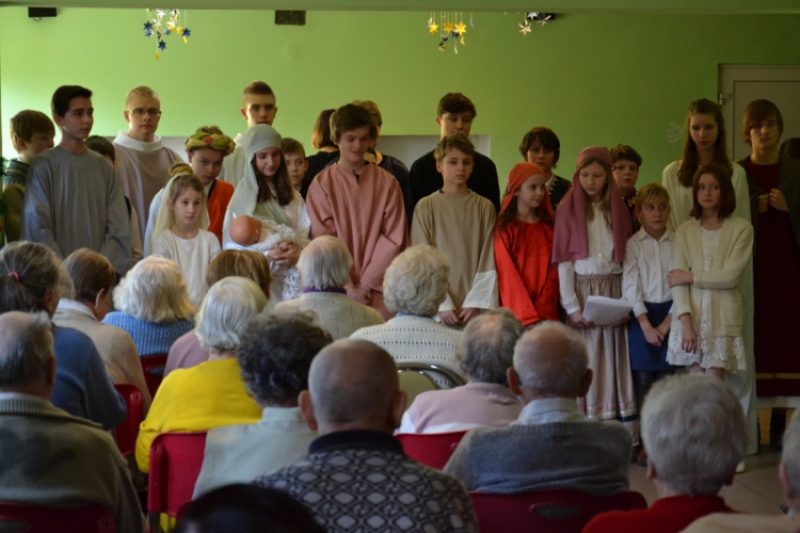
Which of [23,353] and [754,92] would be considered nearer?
[23,353]

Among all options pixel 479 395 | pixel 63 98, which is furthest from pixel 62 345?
pixel 63 98

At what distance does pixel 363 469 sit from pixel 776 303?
4.27m

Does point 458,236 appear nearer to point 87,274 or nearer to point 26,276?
point 87,274

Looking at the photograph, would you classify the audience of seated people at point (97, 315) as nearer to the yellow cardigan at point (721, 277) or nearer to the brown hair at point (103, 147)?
the brown hair at point (103, 147)

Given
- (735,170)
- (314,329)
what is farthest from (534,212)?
(314,329)

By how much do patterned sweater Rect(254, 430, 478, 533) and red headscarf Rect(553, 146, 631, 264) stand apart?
3282 mm

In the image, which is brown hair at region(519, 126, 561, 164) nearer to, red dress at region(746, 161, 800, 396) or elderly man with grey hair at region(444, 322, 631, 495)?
red dress at region(746, 161, 800, 396)

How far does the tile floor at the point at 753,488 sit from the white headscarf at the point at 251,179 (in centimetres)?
231

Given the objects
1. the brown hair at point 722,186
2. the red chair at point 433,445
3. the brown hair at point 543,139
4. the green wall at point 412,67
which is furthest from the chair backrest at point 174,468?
the green wall at point 412,67

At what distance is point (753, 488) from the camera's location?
4473 millimetres

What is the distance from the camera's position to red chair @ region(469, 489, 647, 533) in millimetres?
2123

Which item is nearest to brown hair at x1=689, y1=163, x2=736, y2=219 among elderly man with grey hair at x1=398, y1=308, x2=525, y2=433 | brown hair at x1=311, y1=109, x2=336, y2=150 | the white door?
brown hair at x1=311, y1=109, x2=336, y2=150

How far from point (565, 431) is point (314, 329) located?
66 centimetres

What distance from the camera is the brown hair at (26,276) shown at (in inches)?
110
